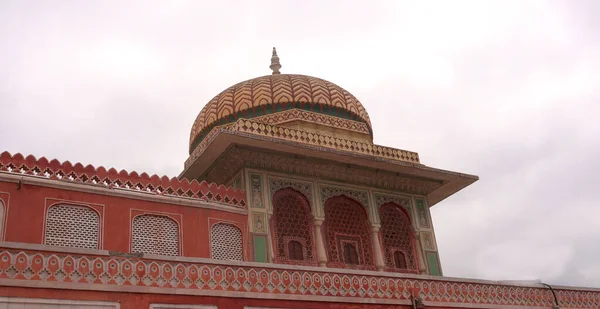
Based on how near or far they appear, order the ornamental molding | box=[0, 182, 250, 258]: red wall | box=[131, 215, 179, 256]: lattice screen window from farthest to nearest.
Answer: the ornamental molding, box=[131, 215, 179, 256]: lattice screen window, box=[0, 182, 250, 258]: red wall

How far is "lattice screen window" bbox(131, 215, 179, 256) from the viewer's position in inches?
420

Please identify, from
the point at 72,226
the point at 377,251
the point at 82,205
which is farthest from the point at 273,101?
the point at 72,226

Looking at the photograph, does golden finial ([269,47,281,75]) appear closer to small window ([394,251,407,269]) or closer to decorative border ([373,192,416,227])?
decorative border ([373,192,416,227])

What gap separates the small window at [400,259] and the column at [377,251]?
2.51ft

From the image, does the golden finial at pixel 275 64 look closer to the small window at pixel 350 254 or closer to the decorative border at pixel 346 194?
the decorative border at pixel 346 194

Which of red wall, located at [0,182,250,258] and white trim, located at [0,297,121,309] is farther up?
red wall, located at [0,182,250,258]

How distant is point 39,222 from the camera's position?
386 inches

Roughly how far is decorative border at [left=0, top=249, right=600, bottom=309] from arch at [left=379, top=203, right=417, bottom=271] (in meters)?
2.77

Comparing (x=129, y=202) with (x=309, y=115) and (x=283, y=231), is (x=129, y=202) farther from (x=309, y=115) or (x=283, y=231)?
(x=309, y=115)

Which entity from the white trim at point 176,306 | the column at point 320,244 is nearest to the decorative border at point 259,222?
the column at point 320,244

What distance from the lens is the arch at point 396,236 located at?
→ 14164 millimetres

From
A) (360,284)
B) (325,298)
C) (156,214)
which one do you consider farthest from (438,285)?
(156,214)

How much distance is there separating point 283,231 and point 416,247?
11.7 feet

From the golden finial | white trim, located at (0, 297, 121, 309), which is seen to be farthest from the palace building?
the golden finial
